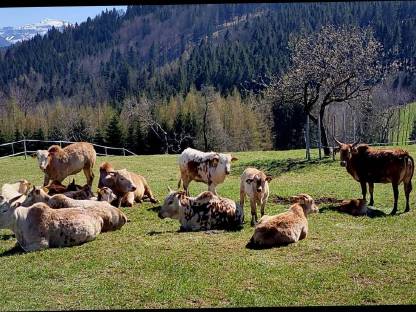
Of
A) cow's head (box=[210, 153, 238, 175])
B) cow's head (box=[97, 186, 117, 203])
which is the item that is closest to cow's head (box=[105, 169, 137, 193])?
cow's head (box=[97, 186, 117, 203])

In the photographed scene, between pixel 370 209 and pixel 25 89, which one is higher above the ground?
pixel 25 89

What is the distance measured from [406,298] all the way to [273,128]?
60.3m

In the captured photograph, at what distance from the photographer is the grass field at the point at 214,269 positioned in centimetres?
659

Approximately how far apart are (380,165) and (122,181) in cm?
646

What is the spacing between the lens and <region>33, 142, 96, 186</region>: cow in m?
14.3

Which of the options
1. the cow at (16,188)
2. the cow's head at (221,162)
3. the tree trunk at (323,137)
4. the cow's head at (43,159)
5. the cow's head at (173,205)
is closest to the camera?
the cow's head at (173,205)

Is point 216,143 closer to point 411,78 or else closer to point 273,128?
point 273,128

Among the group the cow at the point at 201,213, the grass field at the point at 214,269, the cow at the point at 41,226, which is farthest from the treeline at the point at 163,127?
the cow at the point at 41,226

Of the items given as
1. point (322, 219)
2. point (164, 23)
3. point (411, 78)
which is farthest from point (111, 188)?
point (164, 23)

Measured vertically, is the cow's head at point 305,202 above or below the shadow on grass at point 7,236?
above

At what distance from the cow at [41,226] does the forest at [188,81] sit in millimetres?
5583

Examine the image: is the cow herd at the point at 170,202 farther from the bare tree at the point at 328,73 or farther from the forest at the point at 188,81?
the bare tree at the point at 328,73

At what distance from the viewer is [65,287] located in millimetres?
7117

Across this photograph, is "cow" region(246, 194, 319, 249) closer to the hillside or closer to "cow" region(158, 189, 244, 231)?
"cow" region(158, 189, 244, 231)
